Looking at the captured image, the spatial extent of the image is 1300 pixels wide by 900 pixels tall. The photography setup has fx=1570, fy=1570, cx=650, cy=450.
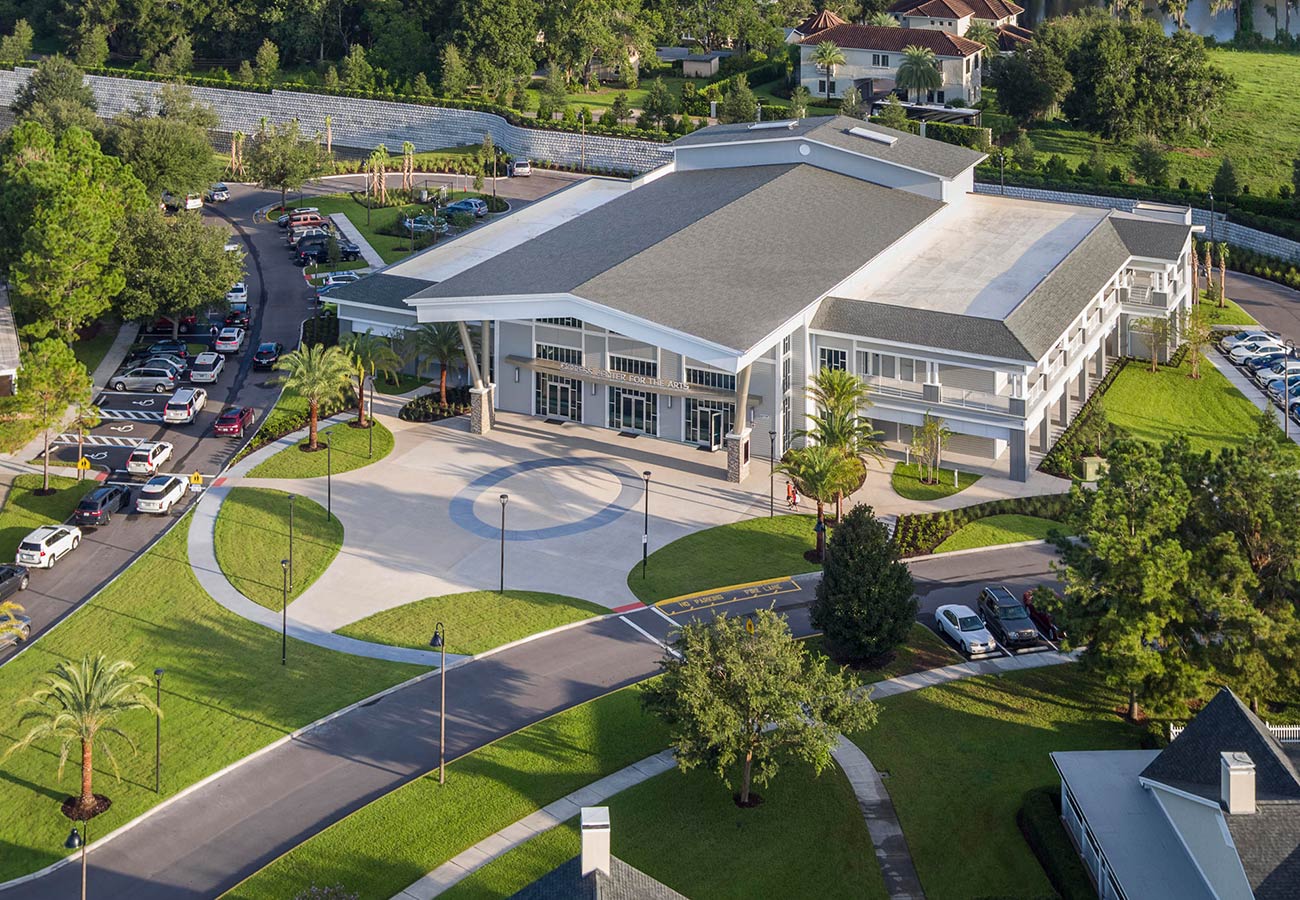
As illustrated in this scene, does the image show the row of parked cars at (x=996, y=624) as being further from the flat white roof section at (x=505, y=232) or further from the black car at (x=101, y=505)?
the flat white roof section at (x=505, y=232)

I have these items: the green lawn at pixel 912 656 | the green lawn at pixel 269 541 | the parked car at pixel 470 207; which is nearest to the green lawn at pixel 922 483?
the green lawn at pixel 912 656

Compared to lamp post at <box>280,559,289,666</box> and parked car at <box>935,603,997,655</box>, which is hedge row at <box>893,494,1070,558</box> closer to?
parked car at <box>935,603,997,655</box>

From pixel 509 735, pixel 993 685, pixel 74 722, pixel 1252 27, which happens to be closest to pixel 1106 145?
pixel 1252 27

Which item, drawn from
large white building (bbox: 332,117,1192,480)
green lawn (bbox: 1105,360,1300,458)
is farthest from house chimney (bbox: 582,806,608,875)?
green lawn (bbox: 1105,360,1300,458)

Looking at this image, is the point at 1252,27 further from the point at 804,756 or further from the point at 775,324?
the point at 804,756

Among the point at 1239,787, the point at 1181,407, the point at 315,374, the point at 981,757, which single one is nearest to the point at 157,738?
the point at 981,757

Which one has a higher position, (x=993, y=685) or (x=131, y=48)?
(x=131, y=48)
